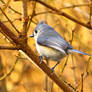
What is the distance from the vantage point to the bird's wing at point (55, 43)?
6.93ft

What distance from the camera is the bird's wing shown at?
2111 millimetres

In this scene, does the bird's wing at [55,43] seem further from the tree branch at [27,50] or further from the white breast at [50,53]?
the tree branch at [27,50]

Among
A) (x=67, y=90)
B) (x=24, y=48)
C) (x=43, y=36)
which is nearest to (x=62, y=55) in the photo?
(x=43, y=36)

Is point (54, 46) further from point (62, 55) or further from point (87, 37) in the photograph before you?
point (87, 37)

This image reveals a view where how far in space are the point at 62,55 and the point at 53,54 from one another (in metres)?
0.09

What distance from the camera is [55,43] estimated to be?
2.16 m

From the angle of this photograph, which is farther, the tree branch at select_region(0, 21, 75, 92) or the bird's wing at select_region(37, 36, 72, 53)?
the bird's wing at select_region(37, 36, 72, 53)

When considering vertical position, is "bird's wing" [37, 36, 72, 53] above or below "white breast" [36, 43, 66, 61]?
above

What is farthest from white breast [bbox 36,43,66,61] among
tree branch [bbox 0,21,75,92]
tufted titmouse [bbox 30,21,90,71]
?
tree branch [bbox 0,21,75,92]

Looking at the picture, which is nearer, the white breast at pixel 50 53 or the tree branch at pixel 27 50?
the tree branch at pixel 27 50

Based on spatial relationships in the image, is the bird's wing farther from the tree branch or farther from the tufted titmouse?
the tree branch

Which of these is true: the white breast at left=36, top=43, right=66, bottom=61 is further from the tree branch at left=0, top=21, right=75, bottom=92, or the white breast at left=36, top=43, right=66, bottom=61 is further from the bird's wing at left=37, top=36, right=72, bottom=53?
the tree branch at left=0, top=21, right=75, bottom=92

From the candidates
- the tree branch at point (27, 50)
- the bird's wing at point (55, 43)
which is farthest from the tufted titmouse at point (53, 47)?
the tree branch at point (27, 50)

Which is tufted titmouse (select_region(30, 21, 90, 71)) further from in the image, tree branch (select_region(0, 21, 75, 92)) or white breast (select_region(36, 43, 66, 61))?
tree branch (select_region(0, 21, 75, 92))
